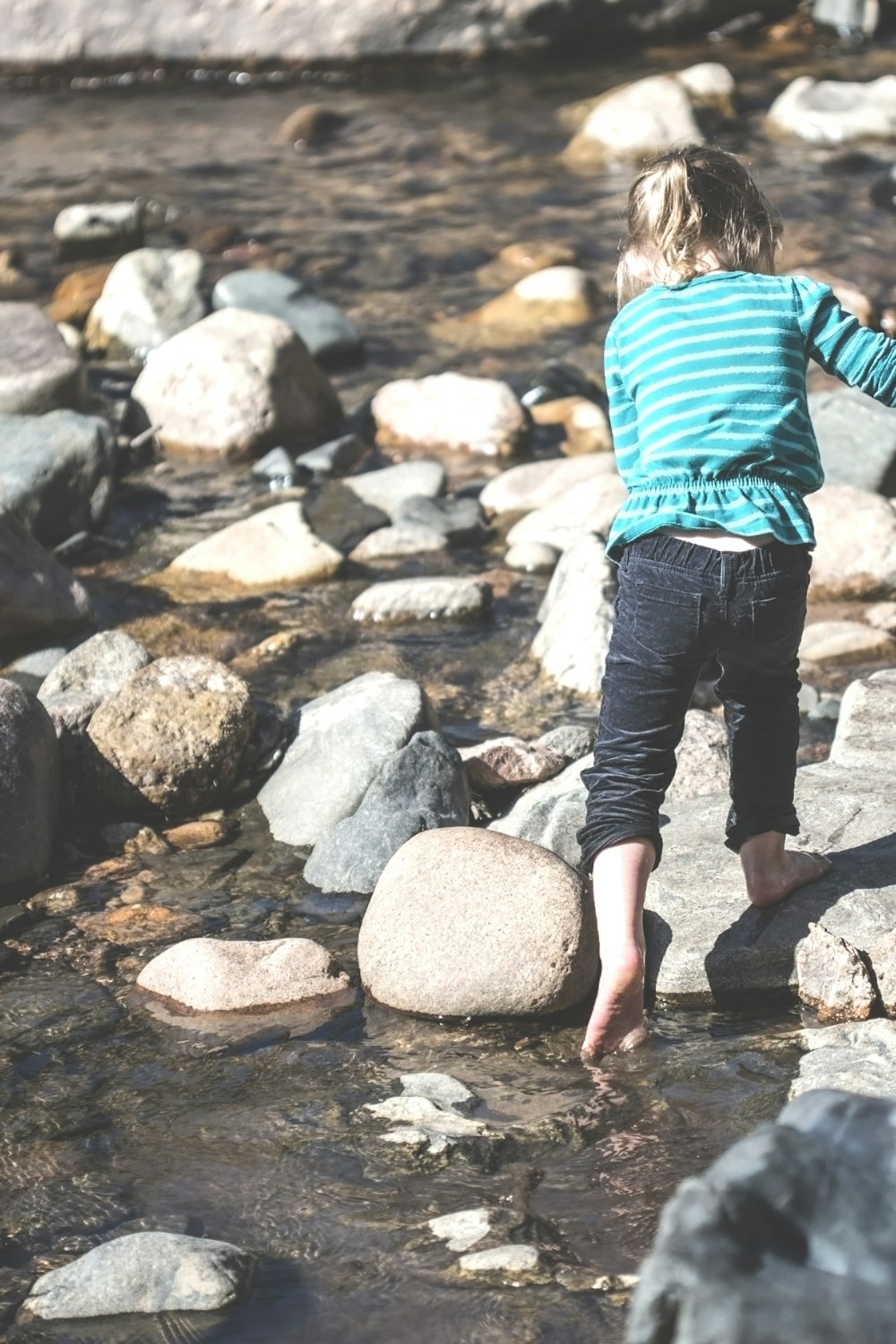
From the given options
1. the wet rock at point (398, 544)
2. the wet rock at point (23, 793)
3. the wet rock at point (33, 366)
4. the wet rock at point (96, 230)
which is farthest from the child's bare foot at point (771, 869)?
the wet rock at point (96, 230)

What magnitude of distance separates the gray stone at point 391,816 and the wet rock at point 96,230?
6844 mm

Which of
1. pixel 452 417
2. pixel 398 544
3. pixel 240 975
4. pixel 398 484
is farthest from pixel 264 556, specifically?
pixel 240 975

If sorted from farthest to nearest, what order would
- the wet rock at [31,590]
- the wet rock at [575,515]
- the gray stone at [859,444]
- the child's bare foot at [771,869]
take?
the gray stone at [859,444], the wet rock at [575,515], the wet rock at [31,590], the child's bare foot at [771,869]

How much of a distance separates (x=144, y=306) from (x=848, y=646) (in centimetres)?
469

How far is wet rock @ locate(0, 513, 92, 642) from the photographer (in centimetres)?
518

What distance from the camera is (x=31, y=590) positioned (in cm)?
527

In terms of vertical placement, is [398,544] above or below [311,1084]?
below

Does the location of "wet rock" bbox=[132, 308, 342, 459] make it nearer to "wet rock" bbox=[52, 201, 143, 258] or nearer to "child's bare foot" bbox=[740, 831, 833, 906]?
"wet rock" bbox=[52, 201, 143, 258]

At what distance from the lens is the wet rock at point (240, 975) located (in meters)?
3.31

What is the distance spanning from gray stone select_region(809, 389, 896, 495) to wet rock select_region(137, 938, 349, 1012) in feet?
11.6

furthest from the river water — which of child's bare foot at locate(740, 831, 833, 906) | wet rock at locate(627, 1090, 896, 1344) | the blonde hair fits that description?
the blonde hair

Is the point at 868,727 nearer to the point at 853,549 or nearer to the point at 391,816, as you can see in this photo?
the point at 391,816

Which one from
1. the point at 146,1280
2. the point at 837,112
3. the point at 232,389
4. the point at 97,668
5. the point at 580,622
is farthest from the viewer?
the point at 837,112

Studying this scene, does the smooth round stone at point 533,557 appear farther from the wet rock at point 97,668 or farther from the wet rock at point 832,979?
the wet rock at point 832,979
